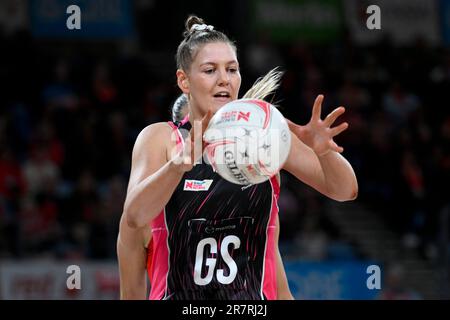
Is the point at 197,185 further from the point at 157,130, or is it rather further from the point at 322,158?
the point at 322,158

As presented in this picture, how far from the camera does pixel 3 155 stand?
10141 millimetres

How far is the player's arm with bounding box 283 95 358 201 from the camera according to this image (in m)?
3.71

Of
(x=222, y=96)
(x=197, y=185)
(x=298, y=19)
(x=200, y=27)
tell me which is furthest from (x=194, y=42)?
(x=298, y=19)

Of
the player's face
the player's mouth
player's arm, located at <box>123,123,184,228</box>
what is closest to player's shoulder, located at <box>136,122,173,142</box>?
player's arm, located at <box>123,123,184,228</box>

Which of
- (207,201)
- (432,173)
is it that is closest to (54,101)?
(432,173)

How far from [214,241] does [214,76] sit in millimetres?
728

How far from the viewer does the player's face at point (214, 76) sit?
3.84 m

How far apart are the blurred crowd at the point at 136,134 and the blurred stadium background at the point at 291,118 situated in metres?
0.02

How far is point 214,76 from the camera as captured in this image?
12.7 ft

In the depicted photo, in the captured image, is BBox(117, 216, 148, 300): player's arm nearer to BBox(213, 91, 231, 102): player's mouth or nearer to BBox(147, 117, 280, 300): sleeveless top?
BBox(147, 117, 280, 300): sleeveless top

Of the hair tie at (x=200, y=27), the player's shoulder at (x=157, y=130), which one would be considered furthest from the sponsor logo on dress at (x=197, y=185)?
the hair tie at (x=200, y=27)

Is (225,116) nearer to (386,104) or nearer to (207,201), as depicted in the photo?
(207,201)

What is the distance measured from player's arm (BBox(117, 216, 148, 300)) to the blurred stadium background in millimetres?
4838

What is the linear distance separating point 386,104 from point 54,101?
4698 millimetres
